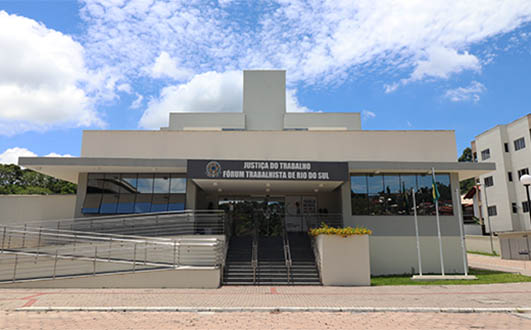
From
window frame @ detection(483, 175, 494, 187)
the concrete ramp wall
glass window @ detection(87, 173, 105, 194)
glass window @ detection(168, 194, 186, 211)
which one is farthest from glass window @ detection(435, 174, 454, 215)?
window frame @ detection(483, 175, 494, 187)

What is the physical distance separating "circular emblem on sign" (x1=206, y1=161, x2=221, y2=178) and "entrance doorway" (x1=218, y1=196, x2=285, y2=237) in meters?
2.89

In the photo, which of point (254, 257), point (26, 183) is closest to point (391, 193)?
point (254, 257)

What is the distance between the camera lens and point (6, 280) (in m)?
14.6

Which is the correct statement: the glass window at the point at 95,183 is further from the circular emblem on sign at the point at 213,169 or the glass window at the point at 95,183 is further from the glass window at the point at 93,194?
the circular emblem on sign at the point at 213,169

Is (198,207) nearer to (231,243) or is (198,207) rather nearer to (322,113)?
(231,243)

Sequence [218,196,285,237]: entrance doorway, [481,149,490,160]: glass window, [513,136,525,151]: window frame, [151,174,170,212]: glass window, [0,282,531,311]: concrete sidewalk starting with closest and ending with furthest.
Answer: [0,282,531,311]: concrete sidewalk → [151,174,170,212]: glass window → [218,196,285,237]: entrance doorway → [513,136,525,151]: window frame → [481,149,490,160]: glass window

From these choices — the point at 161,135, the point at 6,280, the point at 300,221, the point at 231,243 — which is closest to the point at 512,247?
the point at 300,221

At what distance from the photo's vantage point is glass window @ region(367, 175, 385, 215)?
19.4 metres

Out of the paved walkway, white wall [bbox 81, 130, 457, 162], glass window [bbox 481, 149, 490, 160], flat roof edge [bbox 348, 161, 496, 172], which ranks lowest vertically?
the paved walkway

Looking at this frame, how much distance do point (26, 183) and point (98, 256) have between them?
171 feet

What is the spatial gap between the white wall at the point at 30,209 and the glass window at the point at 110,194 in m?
1.87

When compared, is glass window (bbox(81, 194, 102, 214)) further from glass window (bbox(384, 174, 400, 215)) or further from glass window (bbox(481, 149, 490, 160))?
glass window (bbox(481, 149, 490, 160))

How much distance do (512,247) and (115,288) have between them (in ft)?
91.8

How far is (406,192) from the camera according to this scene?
1967 cm
